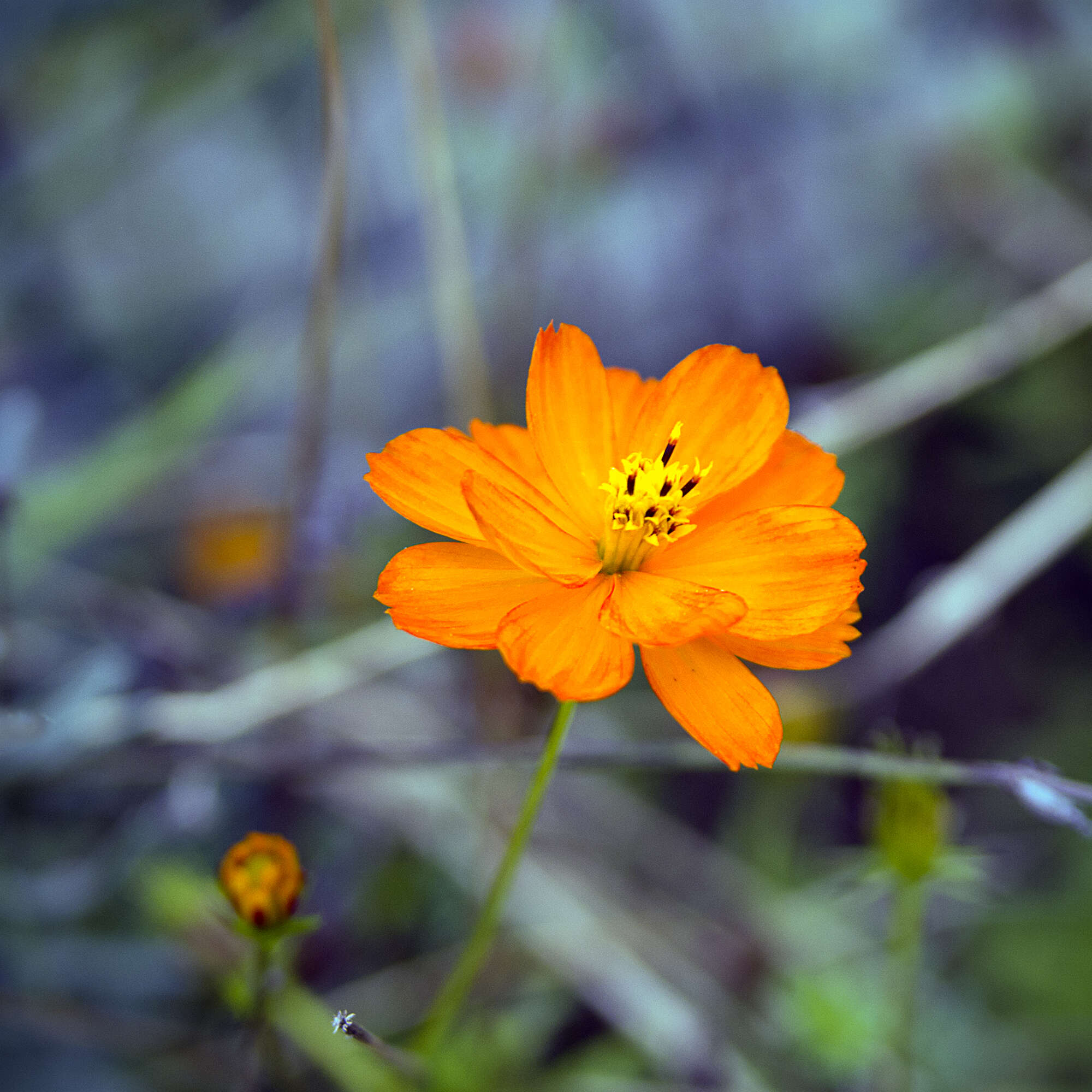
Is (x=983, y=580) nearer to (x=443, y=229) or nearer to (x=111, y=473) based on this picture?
(x=443, y=229)

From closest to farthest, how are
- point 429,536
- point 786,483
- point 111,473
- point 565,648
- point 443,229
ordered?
point 565,648, point 786,483, point 443,229, point 111,473, point 429,536

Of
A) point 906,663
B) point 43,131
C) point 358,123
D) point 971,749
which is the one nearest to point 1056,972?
point 971,749

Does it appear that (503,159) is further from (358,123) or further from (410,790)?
(410,790)

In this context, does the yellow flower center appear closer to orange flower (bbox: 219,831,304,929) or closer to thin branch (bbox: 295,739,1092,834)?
thin branch (bbox: 295,739,1092,834)

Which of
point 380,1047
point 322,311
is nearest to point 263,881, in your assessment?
point 380,1047

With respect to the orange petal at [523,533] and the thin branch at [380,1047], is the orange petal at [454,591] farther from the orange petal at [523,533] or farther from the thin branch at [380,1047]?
the thin branch at [380,1047]

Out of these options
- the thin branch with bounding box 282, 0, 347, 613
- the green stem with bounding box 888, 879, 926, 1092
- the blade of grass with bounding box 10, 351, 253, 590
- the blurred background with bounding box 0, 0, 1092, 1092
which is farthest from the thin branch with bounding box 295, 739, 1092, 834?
the blade of grass with bounding box 10, 351, 253, 590

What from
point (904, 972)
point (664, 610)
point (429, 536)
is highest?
point (429, 536)
